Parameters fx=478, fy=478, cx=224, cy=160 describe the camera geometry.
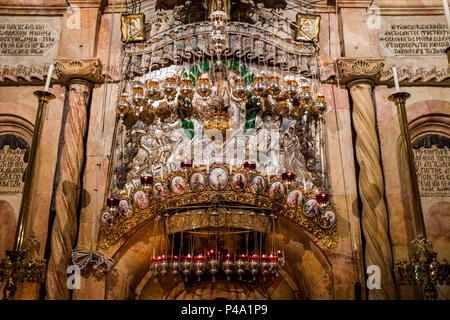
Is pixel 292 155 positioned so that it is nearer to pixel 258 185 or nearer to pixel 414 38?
pixel 258 185

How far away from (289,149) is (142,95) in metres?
2.83

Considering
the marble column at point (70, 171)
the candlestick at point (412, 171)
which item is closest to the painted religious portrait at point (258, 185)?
Result: the candlestick at point (412, 171)

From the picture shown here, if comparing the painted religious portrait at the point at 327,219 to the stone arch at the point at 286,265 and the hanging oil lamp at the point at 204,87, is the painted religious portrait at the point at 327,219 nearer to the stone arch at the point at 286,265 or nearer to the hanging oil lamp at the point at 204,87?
the stone arch at the point at 286,265

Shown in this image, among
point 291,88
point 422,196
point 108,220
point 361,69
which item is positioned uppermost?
point 361,69


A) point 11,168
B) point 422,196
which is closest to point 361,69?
point 422,196

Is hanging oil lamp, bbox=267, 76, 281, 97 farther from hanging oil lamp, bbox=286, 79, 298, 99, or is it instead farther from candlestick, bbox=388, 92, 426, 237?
candlestick, bbox=388, 92, 426, 237

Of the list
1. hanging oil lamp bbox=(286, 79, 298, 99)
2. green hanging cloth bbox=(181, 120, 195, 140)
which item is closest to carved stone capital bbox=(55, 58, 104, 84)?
green hanging cloth bbox=(181, 120, 195, 140)

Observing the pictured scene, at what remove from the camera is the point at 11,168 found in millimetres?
9125

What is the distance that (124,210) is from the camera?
809cm

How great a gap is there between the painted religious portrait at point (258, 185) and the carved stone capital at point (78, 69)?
3677mm

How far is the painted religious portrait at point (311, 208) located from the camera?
26.4 feet

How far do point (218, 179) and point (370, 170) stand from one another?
105 inches

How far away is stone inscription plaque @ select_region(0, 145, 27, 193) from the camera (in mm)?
9008

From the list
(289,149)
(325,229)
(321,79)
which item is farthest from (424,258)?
(321,79)
